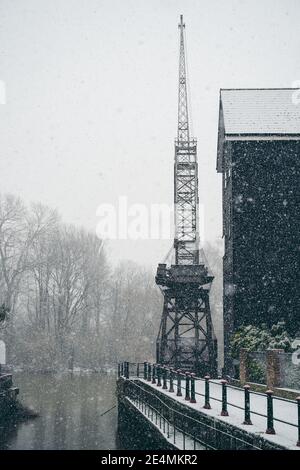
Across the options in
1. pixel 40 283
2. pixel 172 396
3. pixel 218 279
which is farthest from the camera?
pixel 218 279

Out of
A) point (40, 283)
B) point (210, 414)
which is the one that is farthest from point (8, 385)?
point (40, 283)

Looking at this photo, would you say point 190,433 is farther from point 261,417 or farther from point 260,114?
point 260,114

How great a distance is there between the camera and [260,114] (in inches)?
1109

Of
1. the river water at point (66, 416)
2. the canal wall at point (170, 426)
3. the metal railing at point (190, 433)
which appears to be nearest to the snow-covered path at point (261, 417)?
the canal wall at point (170, 426)

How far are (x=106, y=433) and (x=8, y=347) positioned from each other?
31.4m

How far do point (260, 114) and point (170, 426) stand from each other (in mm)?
16759

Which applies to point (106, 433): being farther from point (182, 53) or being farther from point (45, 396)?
point (182, 53)

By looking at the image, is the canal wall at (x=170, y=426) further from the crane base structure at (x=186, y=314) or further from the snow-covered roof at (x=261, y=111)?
the snow-covered roof at (x=261, y=111)

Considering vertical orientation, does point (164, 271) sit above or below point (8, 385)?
above

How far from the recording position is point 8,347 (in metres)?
51.4

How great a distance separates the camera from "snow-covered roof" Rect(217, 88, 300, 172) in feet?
88.1

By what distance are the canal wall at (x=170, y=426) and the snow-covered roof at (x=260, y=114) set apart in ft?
39.7

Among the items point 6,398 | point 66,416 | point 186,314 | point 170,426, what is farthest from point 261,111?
point 6,398

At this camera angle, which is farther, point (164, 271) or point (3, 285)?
point (3, 285)
